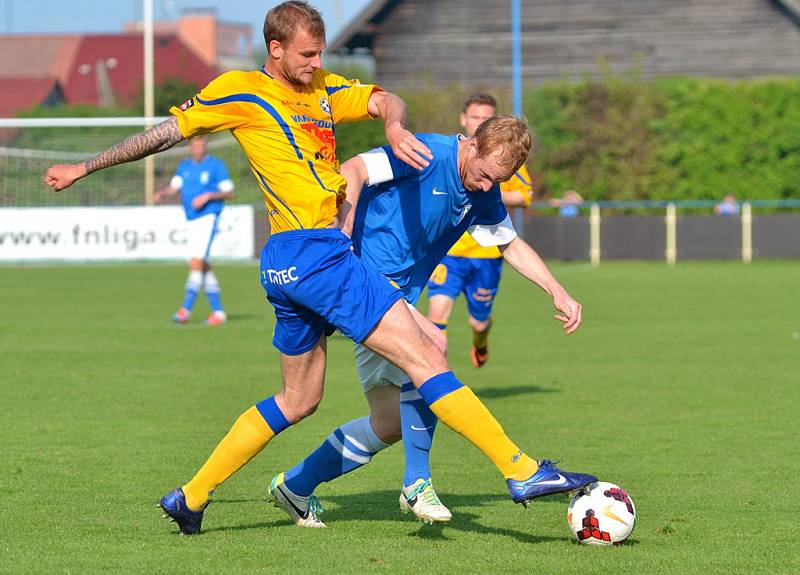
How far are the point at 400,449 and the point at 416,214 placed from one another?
2696mm

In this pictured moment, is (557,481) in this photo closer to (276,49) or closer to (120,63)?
(276,49)

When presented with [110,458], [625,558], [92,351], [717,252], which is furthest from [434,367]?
[717,252]

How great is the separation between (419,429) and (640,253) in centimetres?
3026

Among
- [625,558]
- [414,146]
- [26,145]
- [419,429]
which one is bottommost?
[625,558]

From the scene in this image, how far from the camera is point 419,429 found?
20.1 feet

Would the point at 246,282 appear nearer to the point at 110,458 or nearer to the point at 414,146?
the point at 110,458

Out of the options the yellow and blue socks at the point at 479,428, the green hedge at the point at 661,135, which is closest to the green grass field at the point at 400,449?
the yellow and blue socks at the point at 479,428

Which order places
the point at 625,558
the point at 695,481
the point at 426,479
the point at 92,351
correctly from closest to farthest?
the point at 625,558, the point at 426,479, the point at 695,481, the point at 92,351

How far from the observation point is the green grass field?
5.53 meters

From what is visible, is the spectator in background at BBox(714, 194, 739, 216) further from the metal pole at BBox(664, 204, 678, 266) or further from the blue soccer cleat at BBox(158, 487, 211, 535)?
the blue soccer cleat at BBox(158, 487, 211, 535)

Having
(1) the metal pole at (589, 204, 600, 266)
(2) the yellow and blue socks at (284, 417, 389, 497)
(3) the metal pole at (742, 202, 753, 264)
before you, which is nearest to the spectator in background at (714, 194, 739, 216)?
(3) the metal pole at (742, 202, 753, 264)

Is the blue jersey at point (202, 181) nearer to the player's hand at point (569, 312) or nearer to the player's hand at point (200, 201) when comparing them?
the player's hand at point (200, 201)

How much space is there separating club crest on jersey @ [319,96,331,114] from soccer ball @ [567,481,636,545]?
1.87m

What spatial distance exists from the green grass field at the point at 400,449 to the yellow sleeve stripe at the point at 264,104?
1.63m
